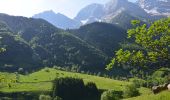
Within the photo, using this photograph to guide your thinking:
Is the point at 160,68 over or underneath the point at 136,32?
underneath

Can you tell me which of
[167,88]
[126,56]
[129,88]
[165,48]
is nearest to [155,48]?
[165,48]

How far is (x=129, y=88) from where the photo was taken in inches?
6348

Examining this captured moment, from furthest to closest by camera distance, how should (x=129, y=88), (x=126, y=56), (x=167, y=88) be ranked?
(x=129, y=88) < (x=167, y=88) < (x=126, y=56)

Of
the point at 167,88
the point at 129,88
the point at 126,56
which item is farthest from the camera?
the point at 129,88

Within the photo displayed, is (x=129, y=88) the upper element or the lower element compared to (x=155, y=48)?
lower

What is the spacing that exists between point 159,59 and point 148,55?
5.07 ft

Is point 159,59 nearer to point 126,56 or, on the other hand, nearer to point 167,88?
point 126,56

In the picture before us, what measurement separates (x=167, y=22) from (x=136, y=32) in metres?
3.73

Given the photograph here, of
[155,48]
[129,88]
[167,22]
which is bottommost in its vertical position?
[129,88]

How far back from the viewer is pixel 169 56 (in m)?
41.8

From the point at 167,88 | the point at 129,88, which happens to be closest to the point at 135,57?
the point at 167,88

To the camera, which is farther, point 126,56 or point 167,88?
point 167,88

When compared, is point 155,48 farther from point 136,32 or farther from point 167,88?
point 167,88

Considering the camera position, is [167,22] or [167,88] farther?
[167,88]
